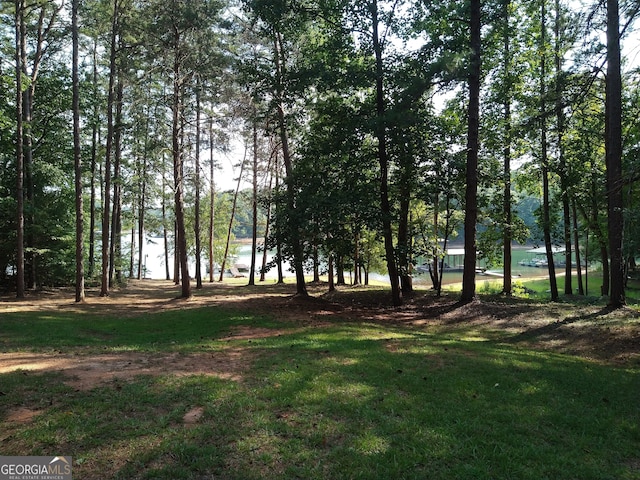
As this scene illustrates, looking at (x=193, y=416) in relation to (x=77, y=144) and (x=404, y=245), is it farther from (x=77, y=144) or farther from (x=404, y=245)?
(x=77, y=144)

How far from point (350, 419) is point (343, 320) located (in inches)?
287

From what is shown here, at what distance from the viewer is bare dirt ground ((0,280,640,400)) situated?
5.93m

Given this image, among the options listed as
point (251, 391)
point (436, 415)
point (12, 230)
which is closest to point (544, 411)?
point (436, 415)

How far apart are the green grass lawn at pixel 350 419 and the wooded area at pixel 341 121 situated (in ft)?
13.8

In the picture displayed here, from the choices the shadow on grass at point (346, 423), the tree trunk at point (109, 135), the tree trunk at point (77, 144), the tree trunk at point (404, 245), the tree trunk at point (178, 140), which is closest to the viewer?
the shadow on grass at point (346, 423)

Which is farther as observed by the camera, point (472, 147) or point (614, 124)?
point (472, 147)

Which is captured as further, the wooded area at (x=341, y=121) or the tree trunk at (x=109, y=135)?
the tree trunk at (x=109, y=135)

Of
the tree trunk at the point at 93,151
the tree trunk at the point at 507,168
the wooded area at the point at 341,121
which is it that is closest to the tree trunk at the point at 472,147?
the wooded area at the point at 341,121

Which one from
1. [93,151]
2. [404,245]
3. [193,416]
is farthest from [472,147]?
[93,151]

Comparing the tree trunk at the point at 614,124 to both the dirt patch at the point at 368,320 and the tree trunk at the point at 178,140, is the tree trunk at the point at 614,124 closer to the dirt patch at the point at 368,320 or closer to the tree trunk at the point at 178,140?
the dirt patch at the point at 368,320

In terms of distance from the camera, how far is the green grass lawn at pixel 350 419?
10.9 feet

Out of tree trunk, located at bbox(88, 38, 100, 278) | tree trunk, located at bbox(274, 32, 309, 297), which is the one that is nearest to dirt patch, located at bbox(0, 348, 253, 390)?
tree trunk, located at bbox(274, 32, 309, 297)

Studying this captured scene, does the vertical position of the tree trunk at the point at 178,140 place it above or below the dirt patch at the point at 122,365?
above

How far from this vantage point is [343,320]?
1147cm
